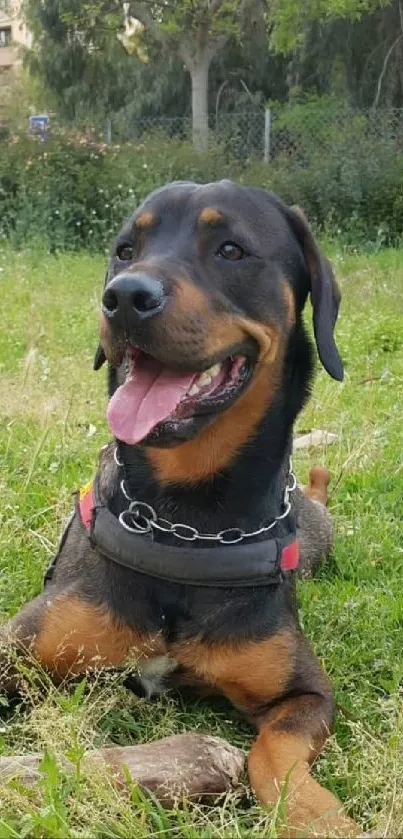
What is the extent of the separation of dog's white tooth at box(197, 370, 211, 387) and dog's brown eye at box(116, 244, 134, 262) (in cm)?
53

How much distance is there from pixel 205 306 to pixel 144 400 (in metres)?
0.30

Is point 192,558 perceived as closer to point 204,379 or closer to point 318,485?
point 204,379

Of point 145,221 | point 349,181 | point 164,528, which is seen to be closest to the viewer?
point 164,528

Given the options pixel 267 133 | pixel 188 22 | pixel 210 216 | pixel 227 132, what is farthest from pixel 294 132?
pixel 210 216

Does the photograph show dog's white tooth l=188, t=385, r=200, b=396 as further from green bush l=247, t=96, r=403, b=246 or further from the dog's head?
green bush l=247, t=96, r=403, b=246

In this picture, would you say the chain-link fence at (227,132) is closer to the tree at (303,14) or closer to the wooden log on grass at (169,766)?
the tree at (303,14)

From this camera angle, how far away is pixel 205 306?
8.22 ft

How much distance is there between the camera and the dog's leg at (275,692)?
94.8 inches

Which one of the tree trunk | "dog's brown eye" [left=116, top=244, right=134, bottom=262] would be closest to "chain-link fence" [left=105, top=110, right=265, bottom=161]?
the tree trunk

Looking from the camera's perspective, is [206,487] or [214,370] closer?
[214,370]

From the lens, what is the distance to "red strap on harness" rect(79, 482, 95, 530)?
289 cm

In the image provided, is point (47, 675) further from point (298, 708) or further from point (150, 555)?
point (298, 708)

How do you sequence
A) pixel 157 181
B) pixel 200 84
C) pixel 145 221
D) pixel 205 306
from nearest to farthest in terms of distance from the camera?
pixel 205 306 → pixel 145 221 → pixel 157 181 → pixel 200 84

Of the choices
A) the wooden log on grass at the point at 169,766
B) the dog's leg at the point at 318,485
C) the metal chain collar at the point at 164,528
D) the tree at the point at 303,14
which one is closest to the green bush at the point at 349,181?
the tree at the point at 303,14
